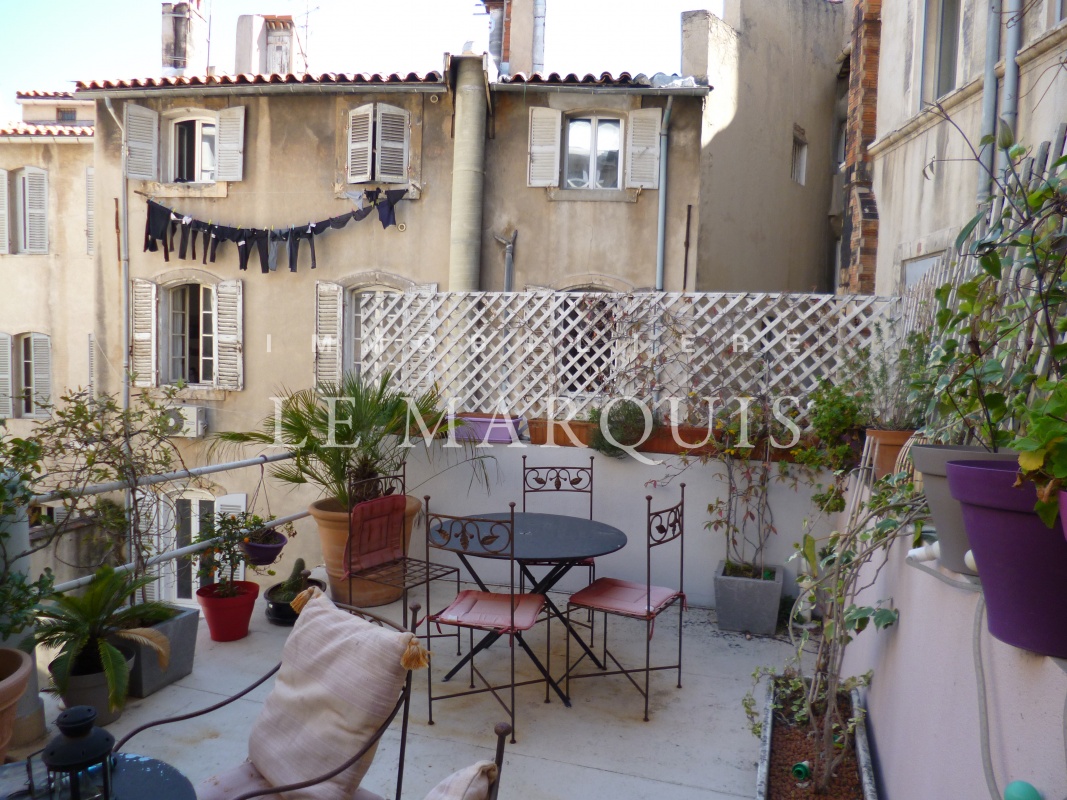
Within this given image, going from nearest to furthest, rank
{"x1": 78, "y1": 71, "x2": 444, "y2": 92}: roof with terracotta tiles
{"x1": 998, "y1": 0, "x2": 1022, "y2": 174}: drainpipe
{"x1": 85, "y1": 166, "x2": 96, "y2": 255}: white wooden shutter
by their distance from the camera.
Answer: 1. {"x1": 998, "y1": 0, "x2": 1022, "y2": 174}: drainpipe
2. {"x1": 78, "y1": 71, "x2": 444, "y2": 92}: roof with terracotta tiles
3. {"x1": 85, "y1": 166, "x2": 96, "y2": 255}: white wooden shutter

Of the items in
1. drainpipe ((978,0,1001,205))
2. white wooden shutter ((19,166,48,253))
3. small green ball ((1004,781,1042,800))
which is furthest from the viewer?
white wooden shutter ((19,166,48,253))

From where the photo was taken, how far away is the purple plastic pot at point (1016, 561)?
1.16 m

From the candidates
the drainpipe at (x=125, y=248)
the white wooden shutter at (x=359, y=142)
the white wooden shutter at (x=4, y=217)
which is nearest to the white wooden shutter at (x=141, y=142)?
the drainpipe at (x=125, y=248)

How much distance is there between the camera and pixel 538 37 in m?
9.84

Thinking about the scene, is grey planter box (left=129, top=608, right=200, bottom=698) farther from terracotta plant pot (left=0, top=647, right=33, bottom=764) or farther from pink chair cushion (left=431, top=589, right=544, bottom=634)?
pink chair cushion (left=431, top=589, right=544, bottom=634)

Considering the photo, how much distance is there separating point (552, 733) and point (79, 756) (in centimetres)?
204

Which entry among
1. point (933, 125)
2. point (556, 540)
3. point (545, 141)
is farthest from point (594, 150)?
point (556, 540)

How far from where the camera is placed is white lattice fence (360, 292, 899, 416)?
4.81 m

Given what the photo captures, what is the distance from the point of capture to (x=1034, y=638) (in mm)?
1198

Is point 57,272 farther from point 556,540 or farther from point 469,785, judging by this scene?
point 469,785

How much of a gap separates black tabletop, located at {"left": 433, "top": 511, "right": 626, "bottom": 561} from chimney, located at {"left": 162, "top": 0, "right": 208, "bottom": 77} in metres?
10.1

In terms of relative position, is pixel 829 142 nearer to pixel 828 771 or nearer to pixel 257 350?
pixel 257 350

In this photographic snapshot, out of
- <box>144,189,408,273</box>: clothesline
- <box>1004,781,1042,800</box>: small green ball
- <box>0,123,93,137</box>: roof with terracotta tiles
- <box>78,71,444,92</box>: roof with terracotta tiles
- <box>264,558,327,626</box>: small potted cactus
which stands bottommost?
<box>264,558,327,626</box>: small potted cactus

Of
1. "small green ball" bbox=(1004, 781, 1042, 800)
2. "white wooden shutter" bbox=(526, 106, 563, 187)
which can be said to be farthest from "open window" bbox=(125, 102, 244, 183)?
"small green ball" bbox=(1004, 781, 1042, 800)
